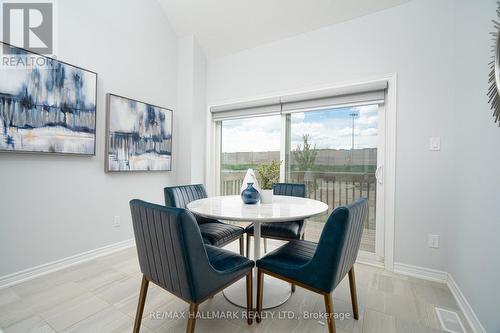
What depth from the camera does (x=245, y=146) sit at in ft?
11.4

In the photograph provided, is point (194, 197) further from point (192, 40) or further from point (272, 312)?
point (192, 40)

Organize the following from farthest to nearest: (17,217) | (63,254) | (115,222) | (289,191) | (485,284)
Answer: (115,222) → (289,191) → (63,254) → (17,217) → (485,284)

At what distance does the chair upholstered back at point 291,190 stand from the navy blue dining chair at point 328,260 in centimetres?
95

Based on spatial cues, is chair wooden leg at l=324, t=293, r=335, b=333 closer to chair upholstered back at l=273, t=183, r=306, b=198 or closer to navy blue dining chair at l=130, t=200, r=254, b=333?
navy blue dining chair at l=130, t=200, r=254, b=333

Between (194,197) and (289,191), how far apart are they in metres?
0.99

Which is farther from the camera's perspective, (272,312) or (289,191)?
(289,191)

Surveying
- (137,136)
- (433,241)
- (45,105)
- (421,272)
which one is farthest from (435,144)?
(45,105)

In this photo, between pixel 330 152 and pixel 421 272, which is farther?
pixel 330 152

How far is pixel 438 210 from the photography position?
82.4 inches

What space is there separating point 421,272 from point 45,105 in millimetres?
3754

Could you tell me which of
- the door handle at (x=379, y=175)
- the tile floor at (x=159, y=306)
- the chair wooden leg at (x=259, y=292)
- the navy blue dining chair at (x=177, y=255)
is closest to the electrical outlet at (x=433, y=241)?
the tile floor at (x=159, y=306)

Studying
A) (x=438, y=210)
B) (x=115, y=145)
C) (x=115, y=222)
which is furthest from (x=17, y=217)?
(x=438, y=210)

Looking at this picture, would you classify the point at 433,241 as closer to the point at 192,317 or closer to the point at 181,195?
the point at 192,317

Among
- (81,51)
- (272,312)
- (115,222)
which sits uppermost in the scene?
(81,51)
